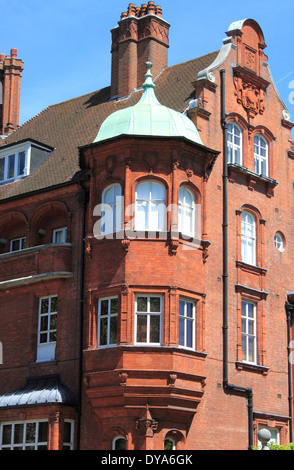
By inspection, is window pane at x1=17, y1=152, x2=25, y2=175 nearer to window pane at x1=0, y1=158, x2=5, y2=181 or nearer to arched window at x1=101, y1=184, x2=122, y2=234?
window pane at x1=0, y1=158, x2=5, y2=181

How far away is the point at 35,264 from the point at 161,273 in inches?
215

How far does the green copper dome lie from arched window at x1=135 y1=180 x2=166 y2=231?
1.80 meters

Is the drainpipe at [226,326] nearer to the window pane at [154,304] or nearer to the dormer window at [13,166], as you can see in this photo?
the window pane at [154,304]

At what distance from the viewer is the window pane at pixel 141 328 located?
3026 cm

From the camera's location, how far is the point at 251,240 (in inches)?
1393

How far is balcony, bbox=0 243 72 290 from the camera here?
3316 cm

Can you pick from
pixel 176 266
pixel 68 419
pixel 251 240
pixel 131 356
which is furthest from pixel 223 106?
pixel 68 419

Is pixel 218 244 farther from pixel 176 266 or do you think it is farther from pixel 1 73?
pixel 1 73

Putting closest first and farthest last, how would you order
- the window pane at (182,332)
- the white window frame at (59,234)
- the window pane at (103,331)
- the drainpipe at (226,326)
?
the window pane at (182,332) < the window pane at (103,331) < the drainpipe at (226,326) < the white window frame at (59,234)

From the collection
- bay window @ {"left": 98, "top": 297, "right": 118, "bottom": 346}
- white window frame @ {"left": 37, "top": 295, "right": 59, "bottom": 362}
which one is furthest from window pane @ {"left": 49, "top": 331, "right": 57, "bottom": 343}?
bay window @ {"left": 98, "top": 297, "right": 118, "bottom": 346}

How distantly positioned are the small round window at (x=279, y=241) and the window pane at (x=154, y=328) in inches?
321

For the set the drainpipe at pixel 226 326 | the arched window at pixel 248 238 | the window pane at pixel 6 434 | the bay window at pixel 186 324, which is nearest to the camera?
the bay window at pixel 186 324

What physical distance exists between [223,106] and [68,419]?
13031 mm

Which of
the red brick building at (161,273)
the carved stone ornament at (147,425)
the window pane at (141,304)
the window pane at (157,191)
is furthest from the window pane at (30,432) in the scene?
the window pane at (157,191)
